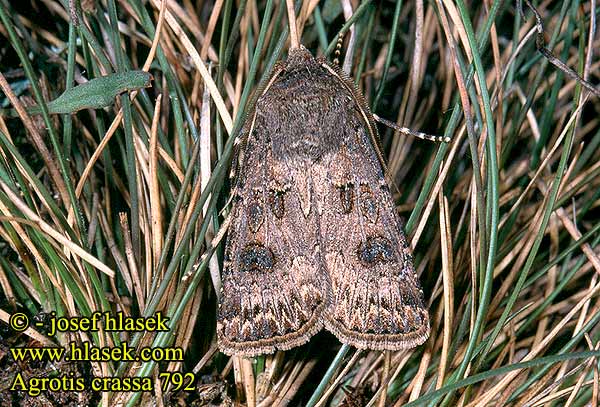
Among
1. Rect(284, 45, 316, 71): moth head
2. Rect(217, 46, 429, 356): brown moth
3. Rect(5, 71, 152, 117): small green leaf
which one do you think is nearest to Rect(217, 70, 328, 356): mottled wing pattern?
Rect(217, 46, 429, 356): brown moth

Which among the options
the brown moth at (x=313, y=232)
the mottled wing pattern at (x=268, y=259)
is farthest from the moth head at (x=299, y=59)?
the mottled wing pattern at (x=268, y=259)

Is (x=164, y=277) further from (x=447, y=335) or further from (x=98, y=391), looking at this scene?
(x=447, y=335)

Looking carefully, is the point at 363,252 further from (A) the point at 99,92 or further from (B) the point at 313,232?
(A) the point at 99,92

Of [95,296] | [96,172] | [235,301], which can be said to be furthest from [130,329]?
[96,172]

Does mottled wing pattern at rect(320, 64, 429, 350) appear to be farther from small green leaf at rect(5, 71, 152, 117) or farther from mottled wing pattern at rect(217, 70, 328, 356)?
small green leaf at rect(5, 71, 152, 117)

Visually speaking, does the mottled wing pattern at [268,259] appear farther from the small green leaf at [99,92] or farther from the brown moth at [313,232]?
the small green leaf at [99,92]

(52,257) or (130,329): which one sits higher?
(52,257)
